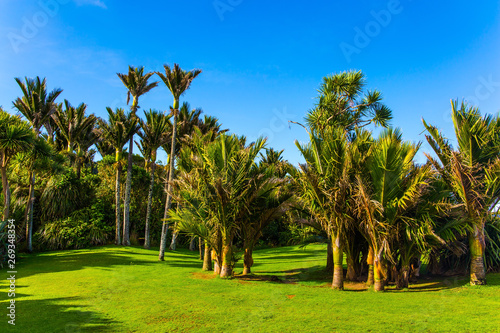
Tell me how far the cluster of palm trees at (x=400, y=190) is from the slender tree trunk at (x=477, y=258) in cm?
3

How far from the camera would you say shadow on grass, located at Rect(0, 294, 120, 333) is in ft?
19.9

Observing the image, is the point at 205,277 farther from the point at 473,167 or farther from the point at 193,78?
the point at 193,78

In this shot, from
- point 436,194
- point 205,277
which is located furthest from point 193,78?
point 436,194

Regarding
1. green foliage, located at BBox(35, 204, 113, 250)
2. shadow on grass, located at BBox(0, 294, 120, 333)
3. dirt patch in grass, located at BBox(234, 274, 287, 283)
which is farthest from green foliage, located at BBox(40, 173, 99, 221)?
shadow on grass, located at BBox(0, 294, 120, 333)

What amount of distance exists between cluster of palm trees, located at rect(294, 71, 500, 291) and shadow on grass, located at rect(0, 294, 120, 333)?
22.2 feet

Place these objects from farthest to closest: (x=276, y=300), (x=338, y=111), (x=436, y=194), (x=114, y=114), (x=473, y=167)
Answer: (x=114, y=114) → (x=338, y=111) → (x=436, y=194) → (x=473, y=167) → (x=276, y=300)

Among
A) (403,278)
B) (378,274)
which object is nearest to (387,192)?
(378,274)

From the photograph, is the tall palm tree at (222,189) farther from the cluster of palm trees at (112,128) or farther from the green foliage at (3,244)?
the green foliage at (3,244)

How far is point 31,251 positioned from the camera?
1967 centimetres

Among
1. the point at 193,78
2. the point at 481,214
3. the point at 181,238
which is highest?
the point at 193,78

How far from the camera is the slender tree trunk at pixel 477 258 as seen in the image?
9922mm

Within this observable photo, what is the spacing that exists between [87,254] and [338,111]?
16.2m

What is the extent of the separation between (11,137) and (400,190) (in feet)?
54.9

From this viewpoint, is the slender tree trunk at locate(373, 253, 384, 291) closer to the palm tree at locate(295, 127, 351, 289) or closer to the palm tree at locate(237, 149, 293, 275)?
the palm tree at locate(295, 127, 351, 289)
